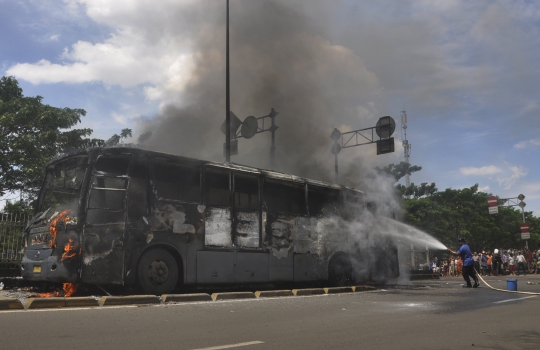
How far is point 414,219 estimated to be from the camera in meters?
40.2

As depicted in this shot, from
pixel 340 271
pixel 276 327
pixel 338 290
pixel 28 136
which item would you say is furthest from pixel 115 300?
pixel 28 136

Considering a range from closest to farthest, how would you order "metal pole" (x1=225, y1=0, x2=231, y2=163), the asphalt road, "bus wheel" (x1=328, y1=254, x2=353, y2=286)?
the asphalt road
"bus wheel" (x1=328, y1=254, x2=353, y2=286)
"metal pole" (x1=225, y1=0, x2=231, y2=163)

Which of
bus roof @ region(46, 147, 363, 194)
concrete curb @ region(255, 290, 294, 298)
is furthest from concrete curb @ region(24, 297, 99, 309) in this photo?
concrete curb @ region(255, 290, 294, 298)

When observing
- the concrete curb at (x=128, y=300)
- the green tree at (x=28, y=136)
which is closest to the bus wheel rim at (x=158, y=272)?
the concrete curb at (x=128, y=300)

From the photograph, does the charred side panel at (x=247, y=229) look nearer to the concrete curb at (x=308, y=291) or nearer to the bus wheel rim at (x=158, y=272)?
the concrete curb at (x=308, y=291)

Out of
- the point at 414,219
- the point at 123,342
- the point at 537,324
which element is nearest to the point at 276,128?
the point at 537,324

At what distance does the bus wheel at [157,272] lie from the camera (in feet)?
30.7

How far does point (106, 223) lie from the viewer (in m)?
9.02

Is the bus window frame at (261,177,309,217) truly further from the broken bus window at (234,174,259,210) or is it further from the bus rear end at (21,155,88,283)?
the bus rear end at (21,155,88,283)

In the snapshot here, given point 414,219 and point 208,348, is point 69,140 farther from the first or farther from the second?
point 414,219

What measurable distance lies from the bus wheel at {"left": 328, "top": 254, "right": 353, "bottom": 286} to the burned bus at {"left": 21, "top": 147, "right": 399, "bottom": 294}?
16 centimetres

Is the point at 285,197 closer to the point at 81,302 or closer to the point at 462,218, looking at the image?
the point at 81,302

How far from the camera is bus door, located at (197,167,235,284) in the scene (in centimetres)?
1037

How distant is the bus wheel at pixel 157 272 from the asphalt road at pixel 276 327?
1.26 metres
